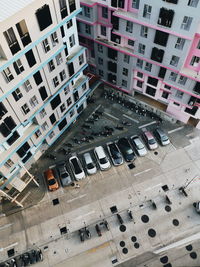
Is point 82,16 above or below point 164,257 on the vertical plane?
above

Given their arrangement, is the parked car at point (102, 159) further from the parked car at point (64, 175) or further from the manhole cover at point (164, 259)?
the manhole cover at point (164, 259)

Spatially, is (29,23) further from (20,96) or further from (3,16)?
(20,96)

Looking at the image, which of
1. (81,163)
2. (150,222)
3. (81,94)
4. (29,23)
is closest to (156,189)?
(150,222)

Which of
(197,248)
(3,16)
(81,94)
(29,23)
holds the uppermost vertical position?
(3,16)

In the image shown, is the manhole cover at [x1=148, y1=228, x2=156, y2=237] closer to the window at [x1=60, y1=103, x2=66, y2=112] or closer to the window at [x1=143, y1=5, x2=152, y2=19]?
the window at [x1=60, y1=103, x2=66, y2=112]

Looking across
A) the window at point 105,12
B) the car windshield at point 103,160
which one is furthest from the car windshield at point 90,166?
the window at point 105,12

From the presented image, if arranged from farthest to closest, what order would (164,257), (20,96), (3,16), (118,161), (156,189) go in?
(118,161)
(156,189)
(164,257)
(20,96)
(3,16)

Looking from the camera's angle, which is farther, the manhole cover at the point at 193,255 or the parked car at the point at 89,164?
the parked car at the point at 89,164

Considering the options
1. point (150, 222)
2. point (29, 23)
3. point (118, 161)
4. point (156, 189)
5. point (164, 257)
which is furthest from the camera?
point (118, 161)
